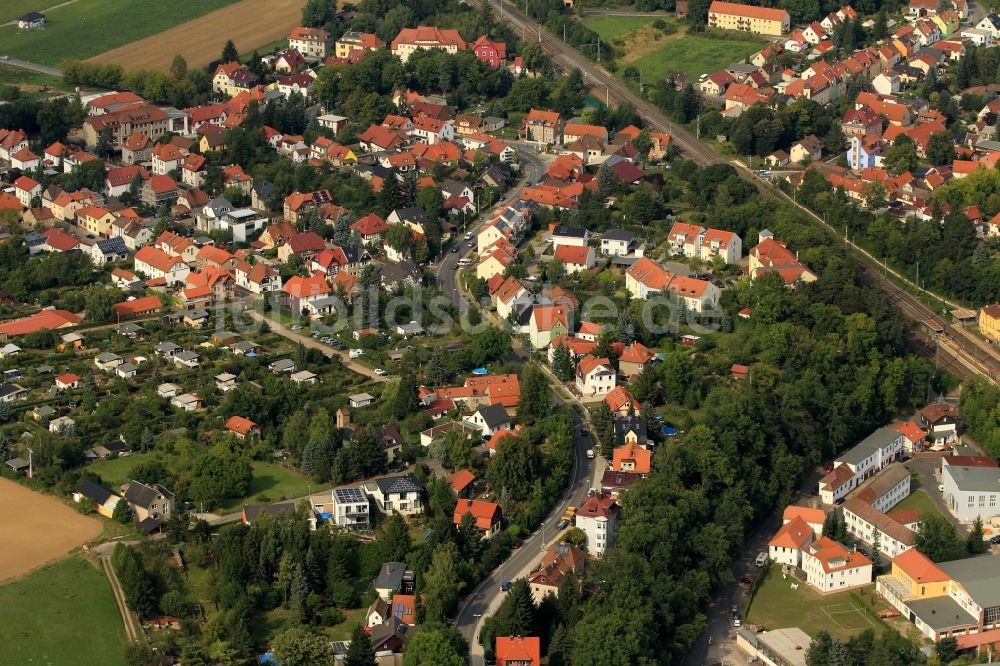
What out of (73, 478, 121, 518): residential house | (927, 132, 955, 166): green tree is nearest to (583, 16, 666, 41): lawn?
(927, 132, 955, 166): green tree

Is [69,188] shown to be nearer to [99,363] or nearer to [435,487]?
[99,363]

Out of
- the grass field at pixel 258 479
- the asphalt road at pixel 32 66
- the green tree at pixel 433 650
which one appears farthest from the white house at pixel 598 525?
the asphalt road at pixel 32 66

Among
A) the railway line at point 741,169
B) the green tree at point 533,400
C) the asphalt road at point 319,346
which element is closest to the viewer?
the green tree at point 533,400

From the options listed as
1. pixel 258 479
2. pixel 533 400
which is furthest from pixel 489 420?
pixel 258 479

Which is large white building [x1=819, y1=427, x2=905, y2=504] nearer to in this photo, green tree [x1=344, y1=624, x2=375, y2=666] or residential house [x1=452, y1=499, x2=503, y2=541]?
residential house [x1=452, y1=499, x2=503, y2=541]

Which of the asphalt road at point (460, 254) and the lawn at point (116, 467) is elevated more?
the lawn at point (116, 467)

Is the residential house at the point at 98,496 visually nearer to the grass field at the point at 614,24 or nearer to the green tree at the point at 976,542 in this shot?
the green tree at the point at 976,542
